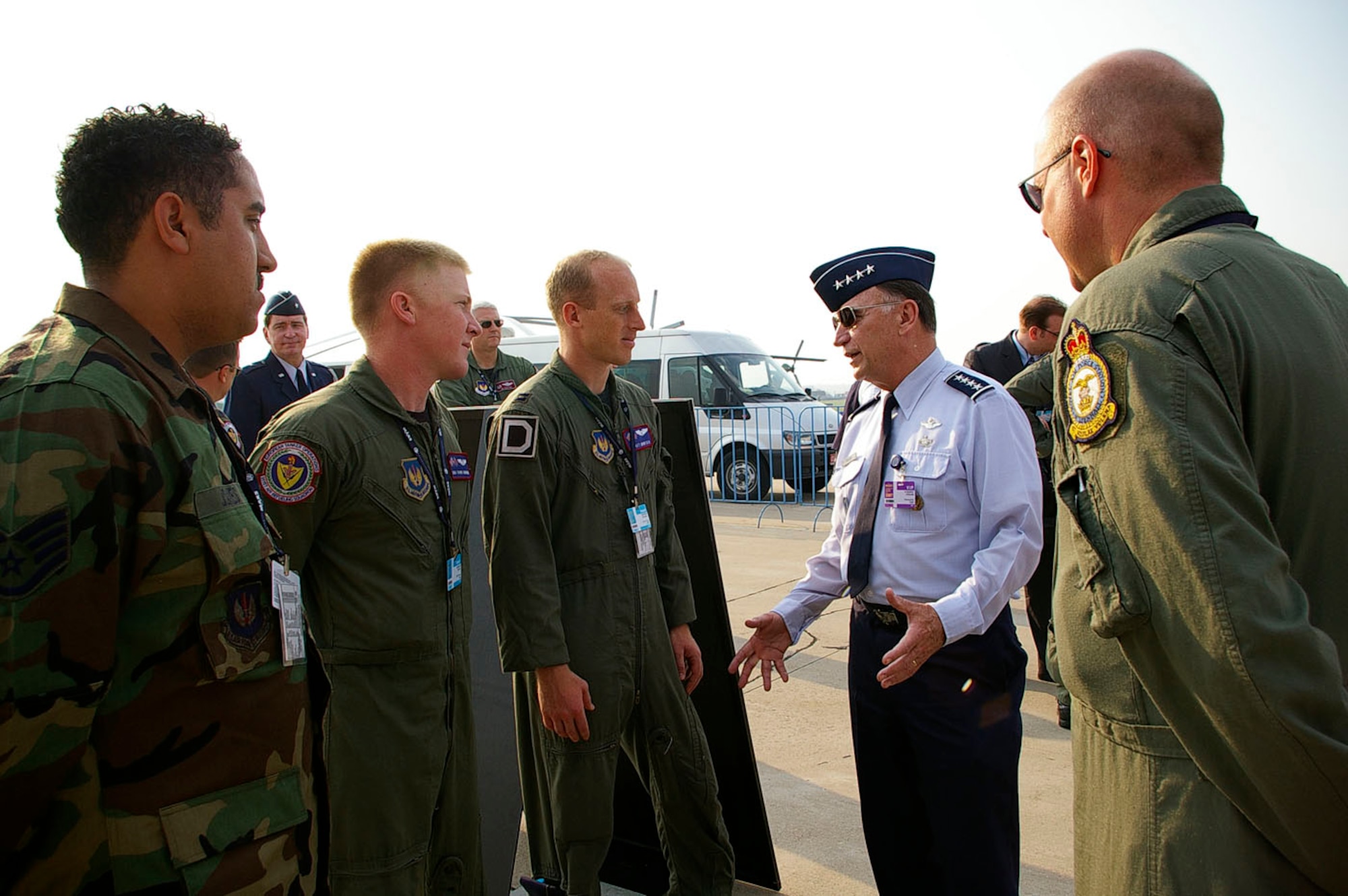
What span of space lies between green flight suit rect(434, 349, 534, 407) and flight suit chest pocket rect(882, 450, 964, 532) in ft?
11.7

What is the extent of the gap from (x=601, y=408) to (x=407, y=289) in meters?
0.74

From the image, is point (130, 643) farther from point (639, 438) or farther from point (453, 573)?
point (639, 438)

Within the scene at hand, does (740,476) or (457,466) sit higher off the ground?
(457,466)

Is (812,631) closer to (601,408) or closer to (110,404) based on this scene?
(601,408)

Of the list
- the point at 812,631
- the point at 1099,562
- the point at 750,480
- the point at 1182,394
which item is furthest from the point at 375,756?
the point at 750,480

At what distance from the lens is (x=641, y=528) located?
2.89m

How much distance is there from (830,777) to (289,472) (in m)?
2.90

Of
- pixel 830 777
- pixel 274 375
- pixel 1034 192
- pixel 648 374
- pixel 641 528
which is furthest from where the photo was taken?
pixel 648 374

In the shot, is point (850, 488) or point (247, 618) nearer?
point (247, 618)

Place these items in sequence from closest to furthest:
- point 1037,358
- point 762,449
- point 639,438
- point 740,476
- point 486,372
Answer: point 639,438 < point 1037,358 < point 486,372 < point 762,449 < point 740,476

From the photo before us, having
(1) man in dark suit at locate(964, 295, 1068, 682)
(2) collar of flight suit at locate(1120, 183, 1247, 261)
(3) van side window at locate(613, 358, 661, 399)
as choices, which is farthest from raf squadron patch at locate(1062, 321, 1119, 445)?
(3) van side window at locate(613, 358, 661, 399)

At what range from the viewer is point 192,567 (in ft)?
4.35

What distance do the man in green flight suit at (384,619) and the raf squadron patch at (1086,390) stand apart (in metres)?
1.75

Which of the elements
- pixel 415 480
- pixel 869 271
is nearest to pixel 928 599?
pixel 869 271
